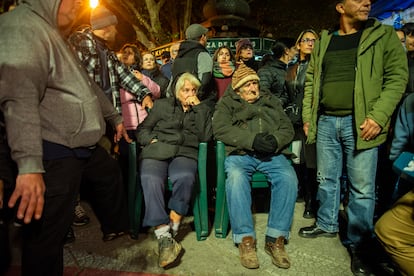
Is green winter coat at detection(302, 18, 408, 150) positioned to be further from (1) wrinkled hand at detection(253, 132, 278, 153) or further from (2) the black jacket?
(2) the black jacket

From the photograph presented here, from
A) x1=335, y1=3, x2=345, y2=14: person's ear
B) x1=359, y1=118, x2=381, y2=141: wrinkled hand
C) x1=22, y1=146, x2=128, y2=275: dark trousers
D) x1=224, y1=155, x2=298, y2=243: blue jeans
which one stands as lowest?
x1=224, y1=155, x2=298, y2=243: blue jeans

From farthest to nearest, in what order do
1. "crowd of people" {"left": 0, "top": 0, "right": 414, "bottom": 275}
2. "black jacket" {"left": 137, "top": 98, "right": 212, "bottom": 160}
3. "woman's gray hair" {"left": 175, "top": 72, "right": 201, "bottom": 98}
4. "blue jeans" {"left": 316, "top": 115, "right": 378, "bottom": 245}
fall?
"woman's gray hair" {"left": 175, "top": 72, "right": 201, "bottom": 98}
"black jacket" {"left": 137, "top": 98, "right": 212, "bottom": 160}
"blue jeans" {"left": 316, "top": 115, "right": 378, "bottom": 245}
"crowd of people" {"left": 0, "top": 0, "right": 414, "bottom": 275}

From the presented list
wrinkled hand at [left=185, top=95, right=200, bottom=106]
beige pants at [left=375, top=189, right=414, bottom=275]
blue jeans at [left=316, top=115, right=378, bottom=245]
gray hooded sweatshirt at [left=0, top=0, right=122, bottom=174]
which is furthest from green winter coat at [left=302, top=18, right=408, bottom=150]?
gray hooded sweatshirt at [left=0, top=0, right=122, bottom=174]

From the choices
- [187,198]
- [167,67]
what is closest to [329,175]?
[187,198]

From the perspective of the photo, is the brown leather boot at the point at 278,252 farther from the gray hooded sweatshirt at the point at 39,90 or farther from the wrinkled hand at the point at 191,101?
the gray hooded sweatshirt at the point at 39,90

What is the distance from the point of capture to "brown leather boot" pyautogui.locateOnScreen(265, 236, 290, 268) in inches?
107

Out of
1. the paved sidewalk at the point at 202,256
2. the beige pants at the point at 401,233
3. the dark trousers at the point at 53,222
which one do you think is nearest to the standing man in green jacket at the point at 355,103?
the paved sidewalk at the point at 202,256

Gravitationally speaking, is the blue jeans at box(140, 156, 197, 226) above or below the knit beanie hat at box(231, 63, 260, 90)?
below

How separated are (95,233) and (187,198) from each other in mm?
1178

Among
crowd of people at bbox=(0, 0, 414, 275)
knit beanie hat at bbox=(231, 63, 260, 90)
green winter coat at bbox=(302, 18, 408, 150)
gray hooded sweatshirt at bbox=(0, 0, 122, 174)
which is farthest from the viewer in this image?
knit beanie hat at bbox=(231, 63, 260, 90)

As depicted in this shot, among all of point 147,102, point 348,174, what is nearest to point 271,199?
point 348,174

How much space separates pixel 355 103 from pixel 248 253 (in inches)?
61.9

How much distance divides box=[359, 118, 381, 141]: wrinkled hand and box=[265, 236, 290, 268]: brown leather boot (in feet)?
3.75

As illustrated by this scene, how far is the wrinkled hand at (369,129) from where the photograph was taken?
2.62m
